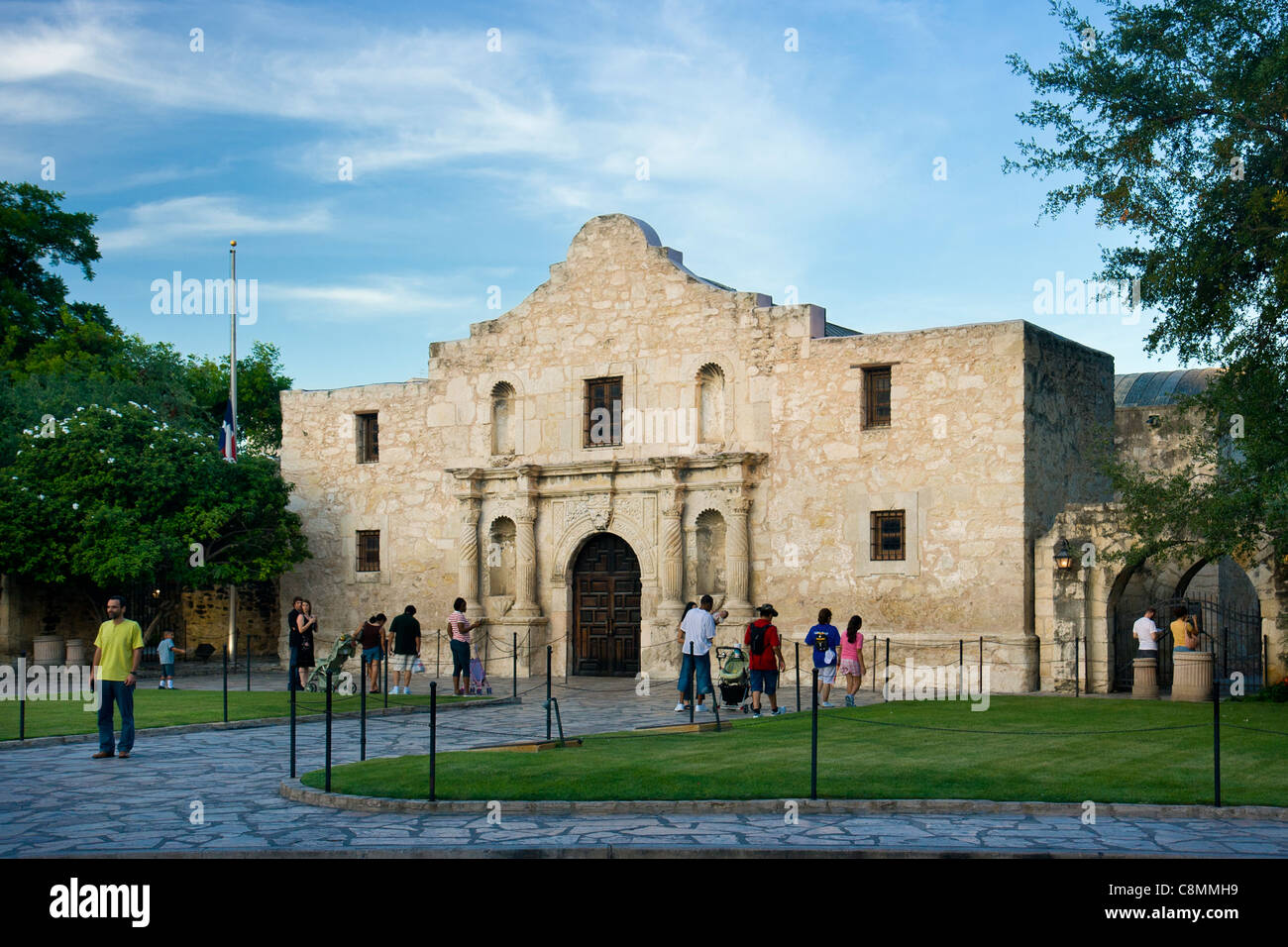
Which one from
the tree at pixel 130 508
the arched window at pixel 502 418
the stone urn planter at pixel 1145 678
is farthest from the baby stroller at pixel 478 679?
the stone urn planter at pixel 1145 678

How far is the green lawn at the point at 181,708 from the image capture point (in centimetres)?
1756

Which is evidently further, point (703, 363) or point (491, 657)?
point (491, 657)

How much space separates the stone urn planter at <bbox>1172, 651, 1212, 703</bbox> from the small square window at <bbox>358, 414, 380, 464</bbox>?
58.5ft

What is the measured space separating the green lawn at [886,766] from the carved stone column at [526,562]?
11120mm

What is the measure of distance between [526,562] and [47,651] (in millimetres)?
11060

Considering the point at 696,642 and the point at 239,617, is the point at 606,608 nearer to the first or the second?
the point at 696,642

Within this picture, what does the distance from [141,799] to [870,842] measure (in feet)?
20.5

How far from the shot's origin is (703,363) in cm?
2633

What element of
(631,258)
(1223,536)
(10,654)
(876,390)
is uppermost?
(631,258)

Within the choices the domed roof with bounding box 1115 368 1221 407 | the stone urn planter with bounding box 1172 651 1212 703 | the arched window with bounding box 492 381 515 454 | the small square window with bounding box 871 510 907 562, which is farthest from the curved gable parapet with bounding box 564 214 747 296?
the domed roof with bounding box 1115 368 1221 407

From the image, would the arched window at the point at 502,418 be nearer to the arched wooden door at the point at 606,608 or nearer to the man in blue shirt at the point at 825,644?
the arched wooden door at the point at 606,608
